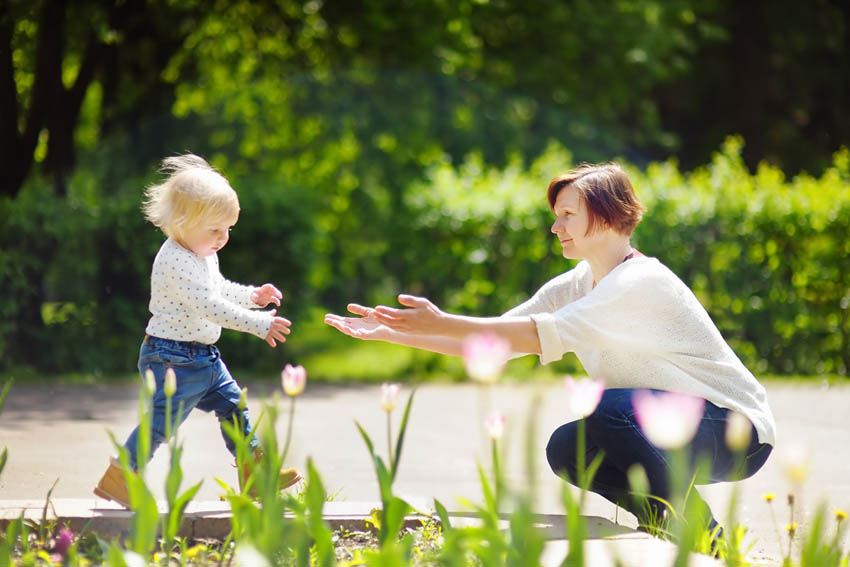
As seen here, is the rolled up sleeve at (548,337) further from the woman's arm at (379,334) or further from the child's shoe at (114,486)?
the child's shoe at (114,486)

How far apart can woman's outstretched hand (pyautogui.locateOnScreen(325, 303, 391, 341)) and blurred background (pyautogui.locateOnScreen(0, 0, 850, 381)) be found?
5.40 m

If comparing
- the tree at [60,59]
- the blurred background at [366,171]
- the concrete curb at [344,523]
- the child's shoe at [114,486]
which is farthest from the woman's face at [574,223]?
the tree at [60,59]

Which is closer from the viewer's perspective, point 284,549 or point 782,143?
point 284,549

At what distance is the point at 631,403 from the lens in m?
3.59

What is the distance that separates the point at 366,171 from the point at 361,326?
935cm

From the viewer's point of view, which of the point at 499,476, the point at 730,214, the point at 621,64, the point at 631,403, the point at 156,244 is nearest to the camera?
the point at 499,476

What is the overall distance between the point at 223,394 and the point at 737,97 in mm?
19089

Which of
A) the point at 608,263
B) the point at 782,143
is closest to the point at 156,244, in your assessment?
the point at 608,263

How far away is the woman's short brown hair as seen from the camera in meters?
3.67

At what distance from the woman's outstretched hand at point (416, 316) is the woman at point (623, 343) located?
232mm

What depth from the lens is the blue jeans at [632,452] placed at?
3.53m

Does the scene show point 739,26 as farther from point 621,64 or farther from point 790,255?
point 790,255

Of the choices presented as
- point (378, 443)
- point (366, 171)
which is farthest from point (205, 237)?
point (366, 171)

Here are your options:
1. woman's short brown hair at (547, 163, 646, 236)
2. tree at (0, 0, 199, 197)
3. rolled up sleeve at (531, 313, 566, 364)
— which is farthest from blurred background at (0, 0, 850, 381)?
rolled up sleeve at (531, 313, 566, 364)
